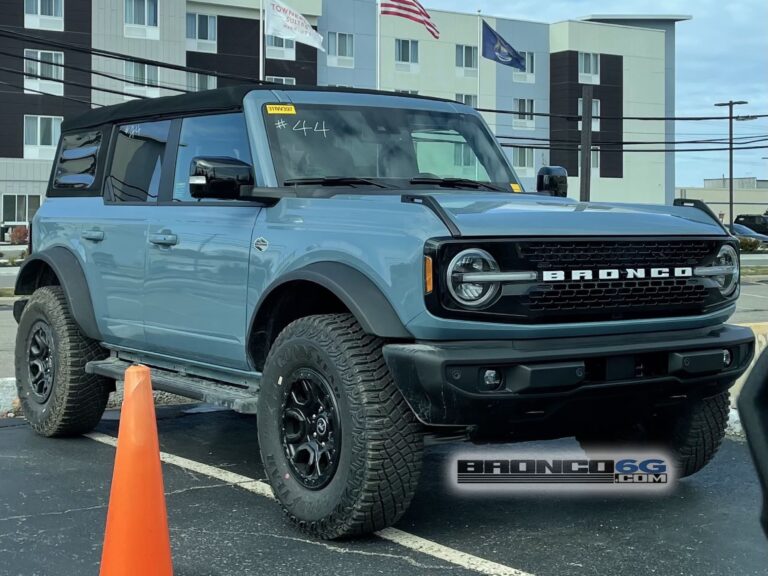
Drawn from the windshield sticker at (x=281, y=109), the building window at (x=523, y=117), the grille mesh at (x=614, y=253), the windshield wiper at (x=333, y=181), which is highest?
the building window at (x=523, y=117)

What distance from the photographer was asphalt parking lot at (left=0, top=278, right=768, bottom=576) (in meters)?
4.39

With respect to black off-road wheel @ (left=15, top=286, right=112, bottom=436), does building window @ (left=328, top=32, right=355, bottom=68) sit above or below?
above

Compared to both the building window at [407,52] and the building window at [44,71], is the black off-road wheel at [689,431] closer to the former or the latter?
the building window at [44,71]

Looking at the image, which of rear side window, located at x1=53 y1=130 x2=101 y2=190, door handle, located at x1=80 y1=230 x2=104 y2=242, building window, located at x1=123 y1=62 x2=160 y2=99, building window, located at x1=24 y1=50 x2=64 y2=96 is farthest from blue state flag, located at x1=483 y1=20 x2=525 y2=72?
door handle, located at x1=80 y1=230 x2=104 y2=242

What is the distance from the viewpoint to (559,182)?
666 centimetres

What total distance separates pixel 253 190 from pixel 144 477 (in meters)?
1.95

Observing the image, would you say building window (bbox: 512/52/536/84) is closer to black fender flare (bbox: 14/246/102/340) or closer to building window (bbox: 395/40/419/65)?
building window (bbox: 395/40/419/65)

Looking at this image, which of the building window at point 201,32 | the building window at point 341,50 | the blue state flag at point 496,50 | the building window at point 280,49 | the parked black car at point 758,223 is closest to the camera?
the blue state flag at point 496,50

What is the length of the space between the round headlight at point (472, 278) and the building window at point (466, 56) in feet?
181

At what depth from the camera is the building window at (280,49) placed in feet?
169

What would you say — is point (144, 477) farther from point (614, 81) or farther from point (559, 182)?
point (614, 81)

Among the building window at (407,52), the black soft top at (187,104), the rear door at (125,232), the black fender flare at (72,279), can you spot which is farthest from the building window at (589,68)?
the rear door at (125,232)

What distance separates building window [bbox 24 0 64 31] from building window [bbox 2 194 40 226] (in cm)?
699

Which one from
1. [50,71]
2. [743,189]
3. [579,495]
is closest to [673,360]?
[579,495]
